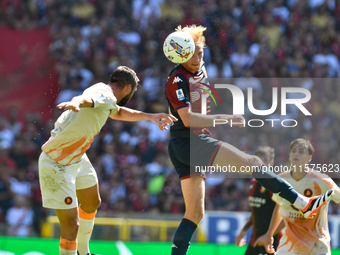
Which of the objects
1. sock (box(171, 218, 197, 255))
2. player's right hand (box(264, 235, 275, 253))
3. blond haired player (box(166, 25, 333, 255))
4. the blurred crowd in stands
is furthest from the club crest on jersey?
the blurred crowd in stands

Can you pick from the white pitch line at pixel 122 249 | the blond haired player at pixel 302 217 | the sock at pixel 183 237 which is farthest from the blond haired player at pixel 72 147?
the white pitch line at pixel 122 249

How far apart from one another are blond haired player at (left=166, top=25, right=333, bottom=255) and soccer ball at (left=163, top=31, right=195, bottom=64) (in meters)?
0.10

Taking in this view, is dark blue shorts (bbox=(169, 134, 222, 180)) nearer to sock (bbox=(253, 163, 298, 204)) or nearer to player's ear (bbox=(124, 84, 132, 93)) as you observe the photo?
sock (bbox=(253, 163, 298, 204))

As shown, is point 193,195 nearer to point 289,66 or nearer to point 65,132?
point 65,132

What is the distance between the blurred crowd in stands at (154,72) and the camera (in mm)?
10516

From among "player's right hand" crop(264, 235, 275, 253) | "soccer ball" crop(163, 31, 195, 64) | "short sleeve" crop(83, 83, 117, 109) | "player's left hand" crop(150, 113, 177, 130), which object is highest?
"soccer ball" crop(163, 31, 195, 64)

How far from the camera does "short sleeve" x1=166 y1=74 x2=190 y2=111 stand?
198 inches

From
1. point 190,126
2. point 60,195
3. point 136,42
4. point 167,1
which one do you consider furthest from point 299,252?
point 167,1

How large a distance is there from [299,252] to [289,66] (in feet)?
23.9

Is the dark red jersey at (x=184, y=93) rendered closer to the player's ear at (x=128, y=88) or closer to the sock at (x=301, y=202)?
the player's ear at (x=128, y=88)

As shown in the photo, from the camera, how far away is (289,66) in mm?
12094

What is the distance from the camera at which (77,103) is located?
14.5 feet

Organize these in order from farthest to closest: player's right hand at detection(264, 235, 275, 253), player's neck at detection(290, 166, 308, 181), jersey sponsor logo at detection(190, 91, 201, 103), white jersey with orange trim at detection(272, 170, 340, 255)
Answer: player's right hand at detection(264, 235, 275, 253) → player's neck at detection(290, 166, 308, 181) → white jersey with orange trim at detection(272, 170, 340, 255) → jersey sponsor logo at detection(190, 91, 201, 103)

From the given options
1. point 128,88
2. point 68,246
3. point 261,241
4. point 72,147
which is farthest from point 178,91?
point 261,241
